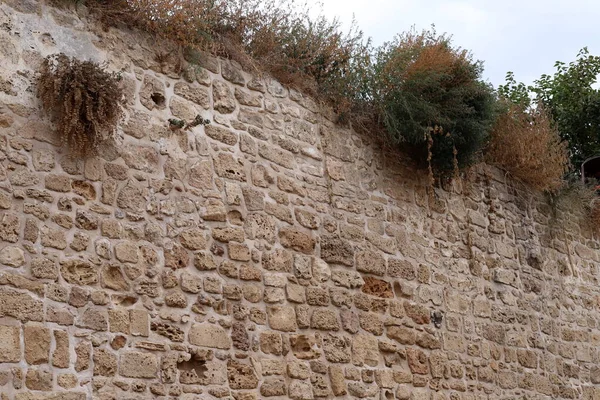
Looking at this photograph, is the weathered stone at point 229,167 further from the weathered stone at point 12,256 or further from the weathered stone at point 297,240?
the weathered stone at point 12,256

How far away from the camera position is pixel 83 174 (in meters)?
5.27

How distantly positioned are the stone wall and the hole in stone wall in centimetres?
2

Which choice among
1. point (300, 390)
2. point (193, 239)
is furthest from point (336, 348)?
point (193, 239)

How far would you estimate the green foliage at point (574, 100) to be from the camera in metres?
10.8

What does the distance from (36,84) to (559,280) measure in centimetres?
554

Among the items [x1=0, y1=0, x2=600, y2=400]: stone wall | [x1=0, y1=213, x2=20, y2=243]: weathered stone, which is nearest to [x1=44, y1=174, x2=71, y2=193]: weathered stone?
[x1=0, y1=0, x2=600, y2=400]: stone wall

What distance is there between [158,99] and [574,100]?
6876 mm

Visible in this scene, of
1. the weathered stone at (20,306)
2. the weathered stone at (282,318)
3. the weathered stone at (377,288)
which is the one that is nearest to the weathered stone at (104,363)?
the weathered stone at (20,306)

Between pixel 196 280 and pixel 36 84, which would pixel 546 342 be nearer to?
pixel 196 280

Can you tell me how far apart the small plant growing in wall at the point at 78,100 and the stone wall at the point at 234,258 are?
0.31ft

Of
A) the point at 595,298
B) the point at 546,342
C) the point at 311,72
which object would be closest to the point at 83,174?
the point at 311,72

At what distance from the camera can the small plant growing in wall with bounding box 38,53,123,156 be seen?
5.17 meters

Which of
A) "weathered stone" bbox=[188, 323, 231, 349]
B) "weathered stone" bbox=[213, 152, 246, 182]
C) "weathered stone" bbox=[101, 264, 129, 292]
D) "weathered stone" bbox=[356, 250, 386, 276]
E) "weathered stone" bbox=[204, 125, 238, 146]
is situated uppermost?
"weathered stone" bbox=[204, 125, 238, 146]

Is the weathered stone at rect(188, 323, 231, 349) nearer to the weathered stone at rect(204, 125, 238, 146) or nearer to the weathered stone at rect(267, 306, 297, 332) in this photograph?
the weathered stone at rect(267, 306, 297, 332)
